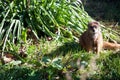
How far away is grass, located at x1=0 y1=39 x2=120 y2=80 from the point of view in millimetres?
4938

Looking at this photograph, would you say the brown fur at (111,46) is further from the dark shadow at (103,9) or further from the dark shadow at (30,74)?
the dark shadow at (103,9)

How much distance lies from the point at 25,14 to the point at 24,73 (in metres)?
1.59

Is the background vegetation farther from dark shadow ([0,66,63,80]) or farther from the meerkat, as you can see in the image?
the meerkat

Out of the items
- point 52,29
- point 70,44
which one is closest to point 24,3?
point 52,29

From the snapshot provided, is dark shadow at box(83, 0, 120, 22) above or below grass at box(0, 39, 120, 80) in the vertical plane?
below

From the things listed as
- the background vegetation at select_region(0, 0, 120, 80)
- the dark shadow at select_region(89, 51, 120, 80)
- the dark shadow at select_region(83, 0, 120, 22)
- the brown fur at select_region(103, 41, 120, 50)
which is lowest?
the dark shadow at select_region(83, 0, 120, 22)

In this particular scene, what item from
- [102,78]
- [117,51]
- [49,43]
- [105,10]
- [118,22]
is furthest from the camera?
[105,10]

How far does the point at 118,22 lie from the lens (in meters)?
7.06

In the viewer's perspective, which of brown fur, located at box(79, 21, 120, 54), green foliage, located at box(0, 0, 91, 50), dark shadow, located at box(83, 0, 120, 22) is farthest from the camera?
dark shadow, located at box(83, 0, 120, 22)

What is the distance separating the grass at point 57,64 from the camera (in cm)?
494

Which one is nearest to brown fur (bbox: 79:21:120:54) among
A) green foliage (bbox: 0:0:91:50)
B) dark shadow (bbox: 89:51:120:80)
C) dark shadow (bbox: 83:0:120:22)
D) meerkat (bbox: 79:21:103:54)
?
meerkat (bbox: 79:21:103:54)

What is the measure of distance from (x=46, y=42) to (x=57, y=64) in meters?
1.26

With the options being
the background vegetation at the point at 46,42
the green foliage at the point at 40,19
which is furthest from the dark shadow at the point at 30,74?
the green foliage at the point at 40,19

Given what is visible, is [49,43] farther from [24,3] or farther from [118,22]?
[118,22]
